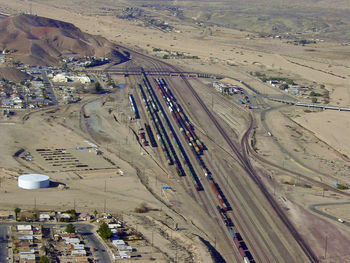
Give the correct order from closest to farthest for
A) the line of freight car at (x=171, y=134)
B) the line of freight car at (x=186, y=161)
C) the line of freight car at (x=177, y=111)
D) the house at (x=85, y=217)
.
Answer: the house at (x=85, y=217), the line of freight car at (x=186, y=161), the line of freight car at (x=171, y=134), the line of freight car at (x=177, y=111)

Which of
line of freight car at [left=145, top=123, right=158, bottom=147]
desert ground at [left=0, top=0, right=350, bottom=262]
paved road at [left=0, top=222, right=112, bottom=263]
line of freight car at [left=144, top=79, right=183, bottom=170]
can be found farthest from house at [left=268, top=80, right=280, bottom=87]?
paved road at [left=0, top=222, right=112, bottom=263]

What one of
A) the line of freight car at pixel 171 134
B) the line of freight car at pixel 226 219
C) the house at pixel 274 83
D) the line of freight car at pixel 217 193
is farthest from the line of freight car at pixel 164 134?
the house at pixel 274 83

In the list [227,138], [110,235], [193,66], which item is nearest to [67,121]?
[227,138]

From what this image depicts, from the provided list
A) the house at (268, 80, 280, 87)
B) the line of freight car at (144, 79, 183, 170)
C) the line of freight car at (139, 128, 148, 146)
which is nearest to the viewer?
the line of freight car at (144, 79, 183, 170)

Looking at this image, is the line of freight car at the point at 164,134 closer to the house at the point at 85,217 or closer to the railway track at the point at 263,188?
the railway track at the point at 263,188

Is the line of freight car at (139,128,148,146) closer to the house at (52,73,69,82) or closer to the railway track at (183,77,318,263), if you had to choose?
the railway track at (183,77,318,263)

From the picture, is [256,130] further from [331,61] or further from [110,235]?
[331,61]

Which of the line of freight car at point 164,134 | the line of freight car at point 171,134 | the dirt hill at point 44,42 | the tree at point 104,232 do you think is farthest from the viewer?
the dirt hill at point 44,42
